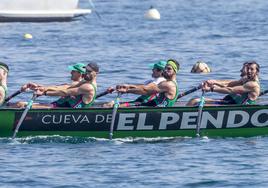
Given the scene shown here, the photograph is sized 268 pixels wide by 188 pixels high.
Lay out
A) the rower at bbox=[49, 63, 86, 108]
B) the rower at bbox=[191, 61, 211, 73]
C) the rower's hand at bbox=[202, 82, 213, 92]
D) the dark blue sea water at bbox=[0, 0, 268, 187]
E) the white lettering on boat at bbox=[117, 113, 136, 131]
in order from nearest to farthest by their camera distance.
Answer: the dark blue sea water at bbox=[0, 0, 268, 187] → the white lettering on boat at bbox=[117, 113, 136, 131] → the rower's hand at bbox=[202, 82, 213, 92] → the rower at bbox=[49, 63, 86, 108] → the rower at bbox=[191, 61, 211, 73]

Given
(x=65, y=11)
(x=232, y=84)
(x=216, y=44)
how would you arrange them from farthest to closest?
1. (x=65, y=11)
2. (x=216, y=44)
3. (x=232, y=84)

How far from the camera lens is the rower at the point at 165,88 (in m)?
29.5

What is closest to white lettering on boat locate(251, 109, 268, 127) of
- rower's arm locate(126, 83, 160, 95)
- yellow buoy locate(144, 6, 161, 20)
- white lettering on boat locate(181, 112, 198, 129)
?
white lettering on boat locate(181, 112, 198, 129)

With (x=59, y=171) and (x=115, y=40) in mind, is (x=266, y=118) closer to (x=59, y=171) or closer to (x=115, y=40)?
(x=59, y=171)

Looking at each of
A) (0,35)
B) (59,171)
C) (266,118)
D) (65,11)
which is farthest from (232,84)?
(65,11)

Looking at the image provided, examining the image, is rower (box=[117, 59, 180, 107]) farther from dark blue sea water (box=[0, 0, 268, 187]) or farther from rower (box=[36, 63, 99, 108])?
dark blue sea water (box=[0, 0, 268, 187])

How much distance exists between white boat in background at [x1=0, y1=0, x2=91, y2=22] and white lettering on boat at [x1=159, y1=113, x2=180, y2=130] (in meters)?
35.0

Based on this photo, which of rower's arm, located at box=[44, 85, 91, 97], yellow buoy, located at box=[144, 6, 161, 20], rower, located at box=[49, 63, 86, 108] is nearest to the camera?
rower's arm, located at box=[44, 85, 91, 97]

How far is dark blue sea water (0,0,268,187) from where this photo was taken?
84.1 feet

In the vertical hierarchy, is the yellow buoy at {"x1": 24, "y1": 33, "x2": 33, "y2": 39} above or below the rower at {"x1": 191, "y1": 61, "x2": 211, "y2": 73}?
below

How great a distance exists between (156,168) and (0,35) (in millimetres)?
33477

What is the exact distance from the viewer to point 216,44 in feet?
182

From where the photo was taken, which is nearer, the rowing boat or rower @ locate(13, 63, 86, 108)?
the rowing boat

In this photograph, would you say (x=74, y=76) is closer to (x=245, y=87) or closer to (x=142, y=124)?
(x=142, y=124)
